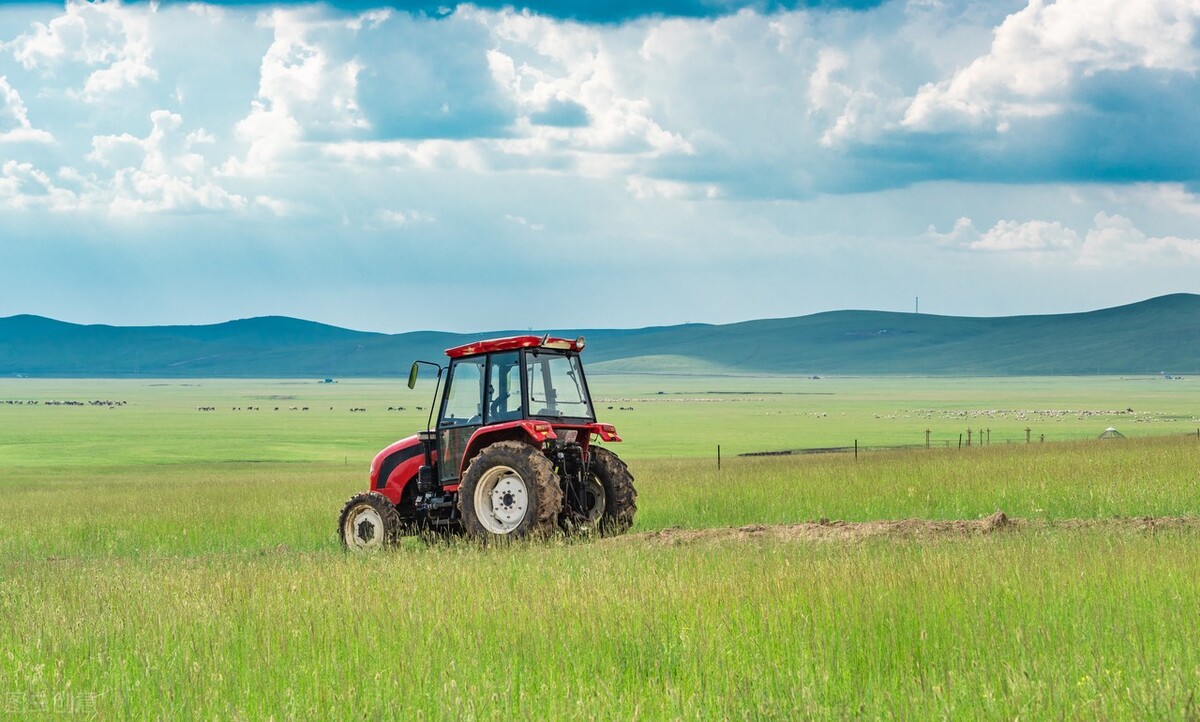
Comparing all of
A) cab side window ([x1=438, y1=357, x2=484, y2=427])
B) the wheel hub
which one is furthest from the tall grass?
cab side window ([x1=438, y1=357, x2=484, y2=427])

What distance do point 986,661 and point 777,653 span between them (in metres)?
1.27

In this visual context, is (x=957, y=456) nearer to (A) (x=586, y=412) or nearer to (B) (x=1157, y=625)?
(A) (x=586, y=412)

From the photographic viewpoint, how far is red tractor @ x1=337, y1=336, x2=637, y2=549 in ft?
48.4

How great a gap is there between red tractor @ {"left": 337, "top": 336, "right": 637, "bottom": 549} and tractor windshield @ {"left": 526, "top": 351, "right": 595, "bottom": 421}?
0.05ft

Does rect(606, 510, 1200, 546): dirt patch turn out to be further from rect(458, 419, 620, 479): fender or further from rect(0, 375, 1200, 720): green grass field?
rect(458, 419, 620, 479): fender

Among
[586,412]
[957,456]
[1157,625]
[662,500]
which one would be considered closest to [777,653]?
[1157,625]

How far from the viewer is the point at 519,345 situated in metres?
15.1

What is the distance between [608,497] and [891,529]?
3.46 meters

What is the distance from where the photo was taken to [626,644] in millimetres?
8375

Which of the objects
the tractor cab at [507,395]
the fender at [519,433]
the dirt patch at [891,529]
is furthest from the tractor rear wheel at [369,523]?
the dirt patch at [891,529]

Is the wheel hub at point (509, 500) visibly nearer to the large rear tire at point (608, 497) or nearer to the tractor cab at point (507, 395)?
the tractor cab at point (507, 395)

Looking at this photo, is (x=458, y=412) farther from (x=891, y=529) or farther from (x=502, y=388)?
(x=891, y=529)

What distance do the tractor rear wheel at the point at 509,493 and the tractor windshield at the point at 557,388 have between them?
2.47 ft

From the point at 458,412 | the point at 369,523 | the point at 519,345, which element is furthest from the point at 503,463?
the point at 369,523
